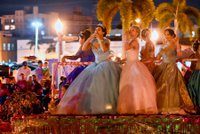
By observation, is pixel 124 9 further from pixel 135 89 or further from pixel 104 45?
pixel 135 89

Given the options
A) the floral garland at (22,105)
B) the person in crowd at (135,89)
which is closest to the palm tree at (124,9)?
the floral garland at (22,105)

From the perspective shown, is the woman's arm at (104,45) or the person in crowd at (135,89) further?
the woman's arm at (104,45)

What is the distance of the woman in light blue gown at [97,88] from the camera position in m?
7.46

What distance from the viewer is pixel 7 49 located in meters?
67.4

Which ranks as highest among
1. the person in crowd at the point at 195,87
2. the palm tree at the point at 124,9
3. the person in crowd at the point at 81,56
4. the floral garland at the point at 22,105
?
the palm tree at the point at 124,9

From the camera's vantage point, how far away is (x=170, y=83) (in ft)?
25.6

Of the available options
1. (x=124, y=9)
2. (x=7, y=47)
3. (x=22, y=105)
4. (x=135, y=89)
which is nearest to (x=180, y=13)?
(x=124, y=9)

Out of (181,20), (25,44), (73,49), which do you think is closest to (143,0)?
(181,20)

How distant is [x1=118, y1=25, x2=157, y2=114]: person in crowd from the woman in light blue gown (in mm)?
159

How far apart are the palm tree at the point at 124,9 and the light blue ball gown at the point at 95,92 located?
2291 centimetres

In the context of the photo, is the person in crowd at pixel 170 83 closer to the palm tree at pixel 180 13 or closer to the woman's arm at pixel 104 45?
the woman's arm at pixel 104 45

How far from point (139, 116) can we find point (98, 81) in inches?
41.5

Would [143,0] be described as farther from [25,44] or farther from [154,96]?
[25,44]

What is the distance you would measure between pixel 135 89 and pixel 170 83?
720 millimetres
